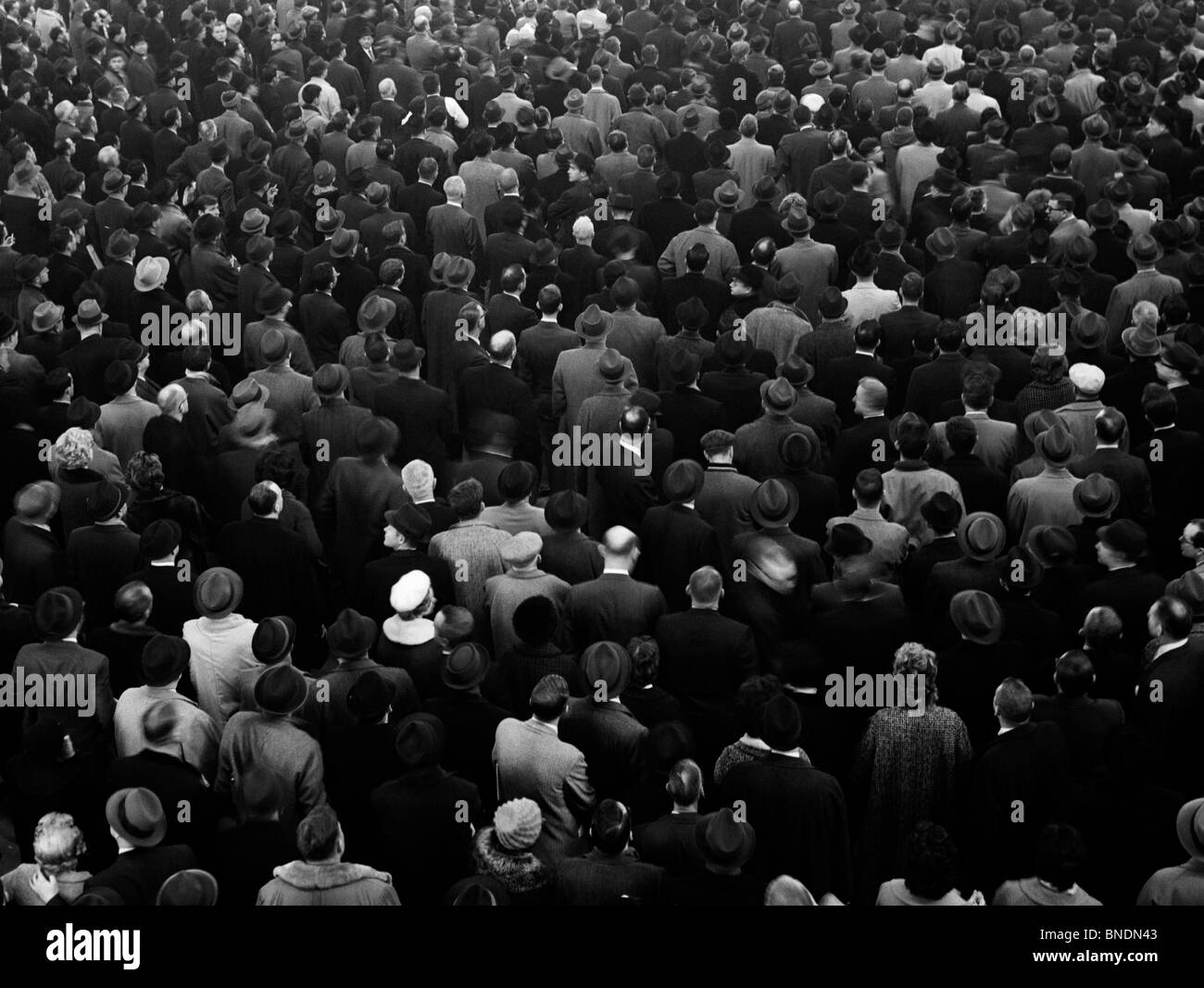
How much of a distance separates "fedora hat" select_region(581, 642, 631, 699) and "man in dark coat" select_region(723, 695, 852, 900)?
0.69m

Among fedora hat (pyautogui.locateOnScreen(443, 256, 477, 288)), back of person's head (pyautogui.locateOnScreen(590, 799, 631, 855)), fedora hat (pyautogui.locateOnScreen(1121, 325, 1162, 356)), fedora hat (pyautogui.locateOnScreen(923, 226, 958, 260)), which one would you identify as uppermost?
fedora hat (pyautogui.locateOnScreen(923, 226, 958, 260))

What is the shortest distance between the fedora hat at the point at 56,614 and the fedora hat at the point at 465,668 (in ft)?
6.10

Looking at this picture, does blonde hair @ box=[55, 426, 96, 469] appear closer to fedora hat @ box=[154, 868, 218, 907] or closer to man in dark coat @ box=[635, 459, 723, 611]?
man in dark coat @ box=[635, 459, 723, 611]

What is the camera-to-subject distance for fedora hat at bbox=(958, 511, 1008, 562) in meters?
7.88

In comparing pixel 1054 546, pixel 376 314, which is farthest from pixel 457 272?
pixel 1054 546

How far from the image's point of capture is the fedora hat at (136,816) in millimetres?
6035

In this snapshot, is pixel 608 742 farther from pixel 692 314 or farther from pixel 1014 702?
pixel 692 314

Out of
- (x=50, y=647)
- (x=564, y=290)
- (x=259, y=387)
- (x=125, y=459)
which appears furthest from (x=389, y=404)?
(x=50, y=647)

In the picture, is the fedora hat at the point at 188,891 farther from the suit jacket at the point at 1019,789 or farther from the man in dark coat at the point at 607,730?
the suit jacket at the point at 1019,789

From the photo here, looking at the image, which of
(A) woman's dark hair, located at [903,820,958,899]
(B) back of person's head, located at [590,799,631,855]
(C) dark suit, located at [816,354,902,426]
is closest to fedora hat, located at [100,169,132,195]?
(C) dark suit, located at [816,354,902,426]

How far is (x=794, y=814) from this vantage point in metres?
6.66

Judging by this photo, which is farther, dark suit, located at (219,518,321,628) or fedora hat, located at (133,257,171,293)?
fedora hat, located at (133,257,171,293)

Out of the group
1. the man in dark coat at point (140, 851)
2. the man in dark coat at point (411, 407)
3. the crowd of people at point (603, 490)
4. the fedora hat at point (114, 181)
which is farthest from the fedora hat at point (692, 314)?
the man in dark coat at point (140, 851)

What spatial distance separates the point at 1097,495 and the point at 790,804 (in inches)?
115
